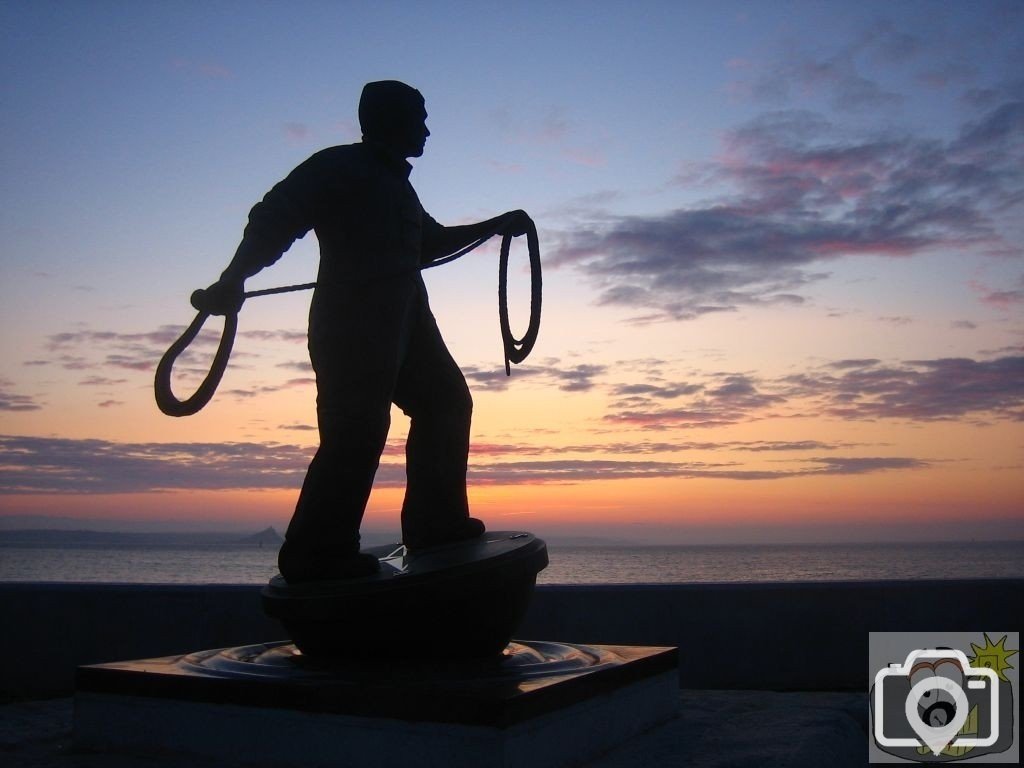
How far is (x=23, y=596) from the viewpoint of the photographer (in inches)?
285

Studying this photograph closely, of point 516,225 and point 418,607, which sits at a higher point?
point 516,225

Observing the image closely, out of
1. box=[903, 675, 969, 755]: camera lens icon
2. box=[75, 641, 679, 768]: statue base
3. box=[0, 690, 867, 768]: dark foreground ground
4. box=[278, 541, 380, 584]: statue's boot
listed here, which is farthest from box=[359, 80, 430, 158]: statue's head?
box=[903, 675, 969, 755]: camera lens icon

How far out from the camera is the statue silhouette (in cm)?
502

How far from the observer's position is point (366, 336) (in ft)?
16.7

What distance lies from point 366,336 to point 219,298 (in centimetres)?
75

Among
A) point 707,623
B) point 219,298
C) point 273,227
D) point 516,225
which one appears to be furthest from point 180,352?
point 707,623

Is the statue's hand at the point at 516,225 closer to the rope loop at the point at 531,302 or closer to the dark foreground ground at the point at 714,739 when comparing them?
the rope loop at the point at 531,302

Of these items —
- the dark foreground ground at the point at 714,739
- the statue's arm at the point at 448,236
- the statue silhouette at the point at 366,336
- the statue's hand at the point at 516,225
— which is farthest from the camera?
the statue's arm at the point at 448,236

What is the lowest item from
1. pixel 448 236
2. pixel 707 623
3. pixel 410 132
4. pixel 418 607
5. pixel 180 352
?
pixel 707 623

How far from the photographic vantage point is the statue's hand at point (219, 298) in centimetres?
491

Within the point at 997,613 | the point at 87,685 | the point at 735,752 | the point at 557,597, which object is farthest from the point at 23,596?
the point at 997,613

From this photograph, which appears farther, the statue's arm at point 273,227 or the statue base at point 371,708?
the statue's arm at point 273,227

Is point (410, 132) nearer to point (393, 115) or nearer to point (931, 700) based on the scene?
point (393, 115)

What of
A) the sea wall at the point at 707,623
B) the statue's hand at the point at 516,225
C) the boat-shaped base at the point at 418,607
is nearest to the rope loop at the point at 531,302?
the statue's hand at the point at 516,225
